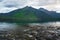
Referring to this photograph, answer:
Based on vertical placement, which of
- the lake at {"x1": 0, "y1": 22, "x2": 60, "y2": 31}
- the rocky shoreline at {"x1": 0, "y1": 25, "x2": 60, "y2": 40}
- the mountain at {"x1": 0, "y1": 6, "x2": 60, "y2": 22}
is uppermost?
the mountain at {"x1": 0, "y1": 6, "x2": 60, "y2": 22}

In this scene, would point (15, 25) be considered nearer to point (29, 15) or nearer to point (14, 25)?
point (14, 25)

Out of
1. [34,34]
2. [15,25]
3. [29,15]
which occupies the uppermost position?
[29,15]

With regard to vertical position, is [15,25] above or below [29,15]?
below

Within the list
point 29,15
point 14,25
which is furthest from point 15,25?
point 29,15

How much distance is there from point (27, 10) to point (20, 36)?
24.3 inches

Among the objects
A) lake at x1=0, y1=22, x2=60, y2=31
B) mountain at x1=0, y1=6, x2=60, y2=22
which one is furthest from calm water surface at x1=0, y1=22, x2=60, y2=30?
mountain at x1=0, y1=6, x2=60, y2=22

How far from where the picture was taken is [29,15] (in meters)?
3.00

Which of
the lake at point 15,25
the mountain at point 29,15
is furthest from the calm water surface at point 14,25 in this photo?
the mountain at point 29,15

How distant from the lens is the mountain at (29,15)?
2.99 m

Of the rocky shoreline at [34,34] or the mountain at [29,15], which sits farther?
the mountain at [29,15]

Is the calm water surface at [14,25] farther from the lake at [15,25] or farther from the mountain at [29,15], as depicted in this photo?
the mountain at [29,15]

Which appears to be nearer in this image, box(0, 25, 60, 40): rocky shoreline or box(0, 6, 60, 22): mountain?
box(0, 25, 60, 40): rocky shoreline

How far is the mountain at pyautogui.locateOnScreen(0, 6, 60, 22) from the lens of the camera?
2.99 meters

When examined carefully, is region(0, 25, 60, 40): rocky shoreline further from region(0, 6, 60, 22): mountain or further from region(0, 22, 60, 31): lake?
region(0, 6, 60, 22): mountain
